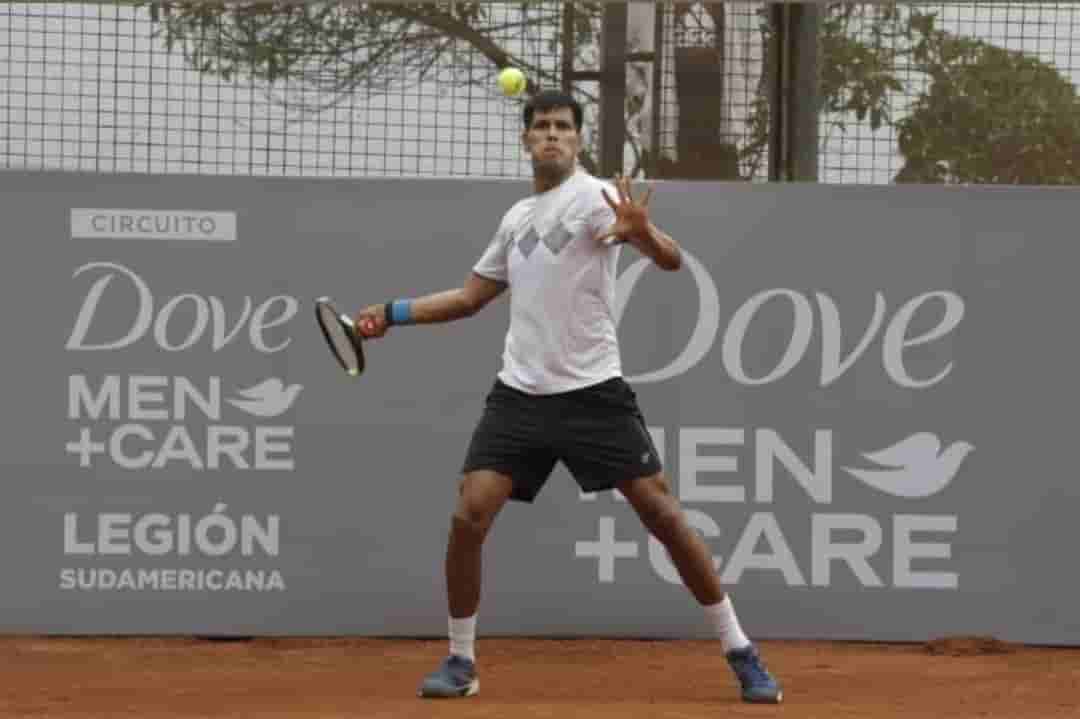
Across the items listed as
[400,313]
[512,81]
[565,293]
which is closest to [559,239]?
[565,293]

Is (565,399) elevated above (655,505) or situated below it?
above

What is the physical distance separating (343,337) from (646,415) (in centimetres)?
172

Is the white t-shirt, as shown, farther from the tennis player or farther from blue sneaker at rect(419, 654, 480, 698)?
blue sneaker at rect(419, 654, 480, 698)

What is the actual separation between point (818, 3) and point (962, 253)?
1.15 metres

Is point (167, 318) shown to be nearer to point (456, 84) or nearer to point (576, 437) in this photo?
point (456, 84)

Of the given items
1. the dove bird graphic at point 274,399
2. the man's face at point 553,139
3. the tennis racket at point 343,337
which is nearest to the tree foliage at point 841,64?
the dove bird graphic at point 274,399

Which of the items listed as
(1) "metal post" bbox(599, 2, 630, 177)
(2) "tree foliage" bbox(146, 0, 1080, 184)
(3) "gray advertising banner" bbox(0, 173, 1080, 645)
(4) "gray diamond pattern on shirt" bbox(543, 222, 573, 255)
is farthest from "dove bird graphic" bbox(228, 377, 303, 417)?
(4) "gray diamond pattern on shirt" bbox(543, 222, 573, 255)

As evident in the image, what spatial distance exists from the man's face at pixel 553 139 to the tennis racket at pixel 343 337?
79 cm

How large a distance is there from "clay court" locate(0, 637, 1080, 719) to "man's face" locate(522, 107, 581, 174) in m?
1.68

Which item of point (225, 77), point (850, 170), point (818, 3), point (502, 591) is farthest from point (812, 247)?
point (225, 77)

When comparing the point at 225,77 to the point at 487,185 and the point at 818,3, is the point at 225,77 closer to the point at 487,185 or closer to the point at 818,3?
the point at 487,185

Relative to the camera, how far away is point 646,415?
28.6ft

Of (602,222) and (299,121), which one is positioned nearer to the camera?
(602,222)

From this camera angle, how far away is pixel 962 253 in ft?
28.7
